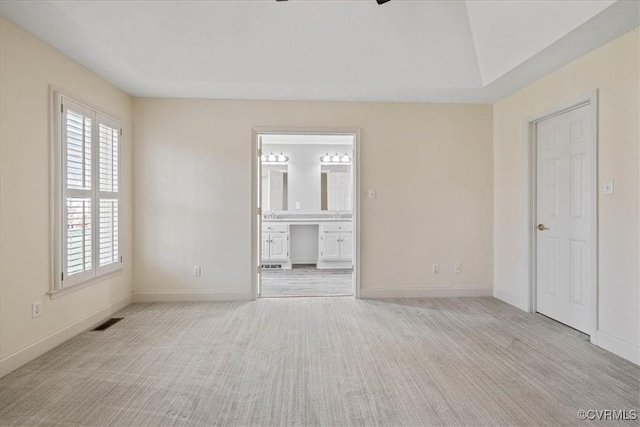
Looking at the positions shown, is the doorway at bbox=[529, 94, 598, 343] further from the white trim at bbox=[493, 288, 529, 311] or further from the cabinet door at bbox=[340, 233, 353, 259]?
the cabinet door at bbox=[340, 233, 353, 259]

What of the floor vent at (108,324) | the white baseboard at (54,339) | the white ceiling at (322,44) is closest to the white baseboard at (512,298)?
the white ceiling at (322,44)

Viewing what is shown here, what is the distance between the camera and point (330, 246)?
640 centimetres

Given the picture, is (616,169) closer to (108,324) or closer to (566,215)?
(566,215)

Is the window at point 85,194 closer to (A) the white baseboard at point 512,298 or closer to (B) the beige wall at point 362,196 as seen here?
(B) the beige wall at point 362,196

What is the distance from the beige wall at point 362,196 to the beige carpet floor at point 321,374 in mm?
831

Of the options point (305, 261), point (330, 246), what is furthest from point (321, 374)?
point (305, 261)

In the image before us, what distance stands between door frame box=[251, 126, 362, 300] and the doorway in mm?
1928

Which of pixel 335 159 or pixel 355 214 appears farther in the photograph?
pixel 335 159

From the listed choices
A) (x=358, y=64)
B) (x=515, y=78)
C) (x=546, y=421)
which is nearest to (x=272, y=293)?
(x=358, y=64)

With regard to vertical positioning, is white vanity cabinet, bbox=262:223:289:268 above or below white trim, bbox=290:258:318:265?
above

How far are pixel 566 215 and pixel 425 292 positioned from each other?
178cm

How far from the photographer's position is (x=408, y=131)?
429cm

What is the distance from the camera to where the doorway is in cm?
288

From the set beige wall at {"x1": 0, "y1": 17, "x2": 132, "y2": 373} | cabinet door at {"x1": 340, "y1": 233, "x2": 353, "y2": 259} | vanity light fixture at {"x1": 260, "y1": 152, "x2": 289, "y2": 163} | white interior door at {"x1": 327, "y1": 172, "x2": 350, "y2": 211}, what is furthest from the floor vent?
white interior door at {"x1": 327, "y1": 172, "x2": 350, "y2": 211}
